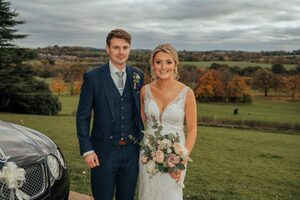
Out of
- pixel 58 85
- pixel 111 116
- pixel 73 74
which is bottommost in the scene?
pixel 58 85

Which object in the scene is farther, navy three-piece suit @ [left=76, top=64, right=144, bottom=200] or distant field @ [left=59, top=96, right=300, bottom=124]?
distant field @ [left=59, top=96, right=300, bottom=124]

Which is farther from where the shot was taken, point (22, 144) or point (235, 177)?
point (235, 177)

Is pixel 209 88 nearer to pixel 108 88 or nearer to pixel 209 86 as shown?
pixel 209 86

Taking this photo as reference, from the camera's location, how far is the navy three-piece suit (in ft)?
10.4

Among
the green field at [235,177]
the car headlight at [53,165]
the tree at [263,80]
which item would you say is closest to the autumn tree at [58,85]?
the tree at [263,80]

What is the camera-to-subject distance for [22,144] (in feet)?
11.7

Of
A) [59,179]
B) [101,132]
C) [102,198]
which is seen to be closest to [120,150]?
[101,132]

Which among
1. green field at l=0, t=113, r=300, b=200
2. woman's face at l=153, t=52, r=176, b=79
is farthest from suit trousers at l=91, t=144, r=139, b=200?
green field at l=0, t=113, r=300, b=200

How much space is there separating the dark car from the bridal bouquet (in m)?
0.94

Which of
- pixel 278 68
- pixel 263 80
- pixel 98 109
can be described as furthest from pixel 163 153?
pixel 278 68

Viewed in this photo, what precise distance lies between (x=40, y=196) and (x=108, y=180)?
0.60 meters

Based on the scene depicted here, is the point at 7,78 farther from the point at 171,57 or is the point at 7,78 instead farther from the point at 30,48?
the point at 171,57

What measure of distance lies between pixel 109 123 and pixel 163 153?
53 cm

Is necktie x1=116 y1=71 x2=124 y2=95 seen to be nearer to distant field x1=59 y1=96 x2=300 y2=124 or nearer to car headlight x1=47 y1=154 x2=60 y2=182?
car headlight x1=47 y1=154 x2=60 y2=182
